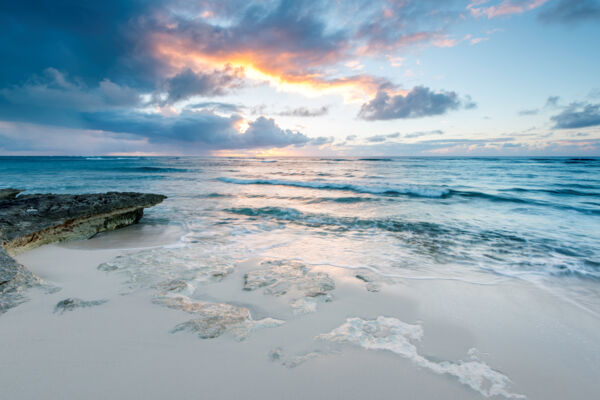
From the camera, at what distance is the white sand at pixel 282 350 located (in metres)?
1.75

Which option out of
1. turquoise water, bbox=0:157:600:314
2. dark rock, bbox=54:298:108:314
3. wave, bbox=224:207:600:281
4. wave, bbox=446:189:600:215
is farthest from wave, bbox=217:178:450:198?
dark rock, bbox=54:298:108:314

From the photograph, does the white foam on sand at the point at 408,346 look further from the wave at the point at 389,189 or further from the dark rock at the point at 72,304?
the wave at the point at 389,189

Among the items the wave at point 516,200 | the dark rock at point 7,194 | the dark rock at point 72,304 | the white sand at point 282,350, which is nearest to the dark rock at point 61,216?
the white sand at point 282,350

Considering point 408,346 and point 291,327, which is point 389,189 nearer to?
point 408,346

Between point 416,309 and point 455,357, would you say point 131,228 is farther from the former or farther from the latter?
point 455,357

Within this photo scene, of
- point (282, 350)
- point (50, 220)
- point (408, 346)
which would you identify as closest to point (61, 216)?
point (50, 220)

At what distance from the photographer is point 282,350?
6.84 feet

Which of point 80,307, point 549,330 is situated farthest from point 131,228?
point 549,330

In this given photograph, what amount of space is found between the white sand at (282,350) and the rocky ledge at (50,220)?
36cm

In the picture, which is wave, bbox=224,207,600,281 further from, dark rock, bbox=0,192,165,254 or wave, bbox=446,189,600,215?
wave, bbox=446,189,600,215

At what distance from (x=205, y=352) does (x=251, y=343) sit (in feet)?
1.16

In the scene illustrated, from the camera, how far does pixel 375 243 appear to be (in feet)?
17.3

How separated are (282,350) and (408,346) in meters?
1.06

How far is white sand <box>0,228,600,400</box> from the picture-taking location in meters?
1.75
